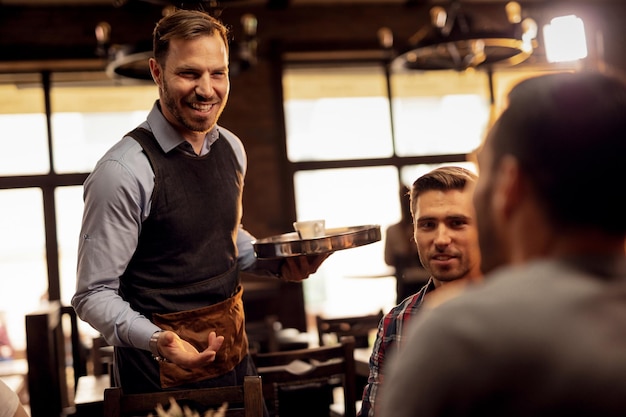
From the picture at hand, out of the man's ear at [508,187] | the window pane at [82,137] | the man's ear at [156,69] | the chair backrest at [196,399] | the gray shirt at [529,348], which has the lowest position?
the chair backrest at [196,399]

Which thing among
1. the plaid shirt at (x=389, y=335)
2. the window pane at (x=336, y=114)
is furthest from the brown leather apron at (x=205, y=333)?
the window pane at (x=336, y=114)

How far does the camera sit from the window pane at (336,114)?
7812 millimetres

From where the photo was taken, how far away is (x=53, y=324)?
3.32 metres

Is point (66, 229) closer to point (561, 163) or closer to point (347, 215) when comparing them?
point (347, 215)

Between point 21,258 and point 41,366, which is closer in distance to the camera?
point 41,366

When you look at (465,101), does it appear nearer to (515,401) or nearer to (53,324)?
(53,324)

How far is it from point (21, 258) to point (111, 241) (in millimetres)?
5673

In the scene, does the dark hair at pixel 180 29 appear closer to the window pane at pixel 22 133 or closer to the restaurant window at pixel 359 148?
the window pane at pixel 22 133

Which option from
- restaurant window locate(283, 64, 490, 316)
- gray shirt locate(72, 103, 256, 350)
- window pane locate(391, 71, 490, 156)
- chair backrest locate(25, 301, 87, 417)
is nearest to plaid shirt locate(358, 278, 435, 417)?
gray shirt locate(72, 103, 256, 350)

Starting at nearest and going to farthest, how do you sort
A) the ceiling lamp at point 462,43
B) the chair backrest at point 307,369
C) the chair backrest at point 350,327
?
the chair backrest at point 307,369
the chair backrest at point 350,327
the ceiling lamp at point 462,43

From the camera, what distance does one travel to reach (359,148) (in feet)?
26.0

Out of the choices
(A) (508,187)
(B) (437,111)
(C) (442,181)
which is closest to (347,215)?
(B) (437,111)

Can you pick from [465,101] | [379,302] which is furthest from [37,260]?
[465,101]

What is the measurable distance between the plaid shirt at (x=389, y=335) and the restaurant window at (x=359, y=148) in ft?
18.3
